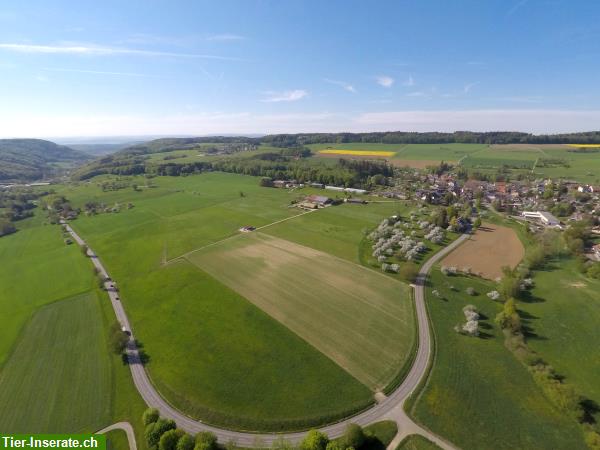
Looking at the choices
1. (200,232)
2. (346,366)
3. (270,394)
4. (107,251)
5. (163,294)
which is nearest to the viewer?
(270,394)

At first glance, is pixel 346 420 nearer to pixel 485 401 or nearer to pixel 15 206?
pixel 485 401

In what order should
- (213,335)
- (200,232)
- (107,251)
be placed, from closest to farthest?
(213,335) < (107,251) < (200,232)

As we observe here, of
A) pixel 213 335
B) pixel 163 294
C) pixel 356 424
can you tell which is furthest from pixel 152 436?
pixel 163 294

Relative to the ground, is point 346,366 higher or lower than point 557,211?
lower

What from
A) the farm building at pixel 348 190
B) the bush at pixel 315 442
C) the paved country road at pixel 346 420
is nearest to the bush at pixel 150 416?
the paved country road at pixel 346 420

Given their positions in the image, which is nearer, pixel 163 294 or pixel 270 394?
pixel 270 394

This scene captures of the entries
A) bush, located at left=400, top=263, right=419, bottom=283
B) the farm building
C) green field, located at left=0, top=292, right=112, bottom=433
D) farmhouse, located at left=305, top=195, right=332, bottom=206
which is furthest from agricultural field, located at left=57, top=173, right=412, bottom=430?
the farm building

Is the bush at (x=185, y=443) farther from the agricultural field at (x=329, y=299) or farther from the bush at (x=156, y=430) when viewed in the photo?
the agricultural field at (x=329, y=299)

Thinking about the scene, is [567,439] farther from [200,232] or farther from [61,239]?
[61,239]
